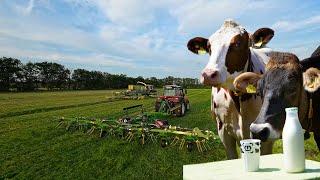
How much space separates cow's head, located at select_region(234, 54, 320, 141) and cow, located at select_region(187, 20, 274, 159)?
3.22 feet

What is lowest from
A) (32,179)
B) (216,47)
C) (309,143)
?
(32,179)

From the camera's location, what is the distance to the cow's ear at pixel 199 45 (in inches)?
243

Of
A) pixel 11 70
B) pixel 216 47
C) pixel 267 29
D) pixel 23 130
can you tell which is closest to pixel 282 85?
pixel 216 47

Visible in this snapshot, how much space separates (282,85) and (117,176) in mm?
6881

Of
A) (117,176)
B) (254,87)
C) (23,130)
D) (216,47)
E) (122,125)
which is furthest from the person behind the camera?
(23,130)

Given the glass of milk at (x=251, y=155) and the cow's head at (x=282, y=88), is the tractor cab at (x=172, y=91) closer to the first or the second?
the cow's head at (x=282, y=88)

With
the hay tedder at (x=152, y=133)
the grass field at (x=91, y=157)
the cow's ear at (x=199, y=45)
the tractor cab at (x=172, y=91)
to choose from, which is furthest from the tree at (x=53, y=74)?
the cow's ear at (x=199, y=45)

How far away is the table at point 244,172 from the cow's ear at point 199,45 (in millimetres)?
2840

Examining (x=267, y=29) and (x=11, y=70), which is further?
(x=11, y=70)

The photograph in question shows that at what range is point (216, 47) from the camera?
545cm

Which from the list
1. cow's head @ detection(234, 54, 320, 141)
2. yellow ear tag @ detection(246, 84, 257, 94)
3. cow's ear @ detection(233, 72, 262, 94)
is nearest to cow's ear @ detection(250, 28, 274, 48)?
cow's ear @ detection(233, 72, 262, 94)

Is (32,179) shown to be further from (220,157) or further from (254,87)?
(254,87)

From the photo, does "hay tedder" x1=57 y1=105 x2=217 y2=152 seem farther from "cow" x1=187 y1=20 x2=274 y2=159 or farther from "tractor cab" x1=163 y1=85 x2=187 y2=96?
"tractor cab" x1=163 y1=85 x2=187 y2=96

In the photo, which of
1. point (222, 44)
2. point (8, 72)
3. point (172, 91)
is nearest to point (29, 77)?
point (8, 72)
